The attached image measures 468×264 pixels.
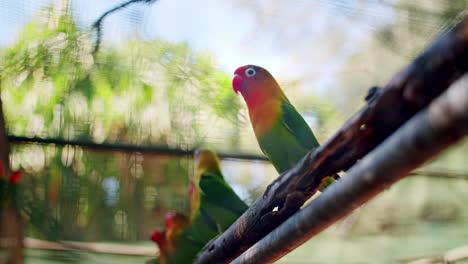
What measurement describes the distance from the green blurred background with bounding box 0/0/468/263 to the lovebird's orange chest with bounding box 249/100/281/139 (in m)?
0.37

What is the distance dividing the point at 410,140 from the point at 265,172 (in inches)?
57.2

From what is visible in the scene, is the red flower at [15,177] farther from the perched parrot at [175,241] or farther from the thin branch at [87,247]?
the perched parrot at [175,241]

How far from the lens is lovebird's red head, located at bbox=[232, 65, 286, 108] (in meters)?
1.48

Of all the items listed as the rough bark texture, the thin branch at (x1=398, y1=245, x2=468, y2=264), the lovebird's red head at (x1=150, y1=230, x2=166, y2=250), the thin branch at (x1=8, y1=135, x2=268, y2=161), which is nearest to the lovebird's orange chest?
the thin branch at (x1=8, y1=135, x2=268, y2=161)

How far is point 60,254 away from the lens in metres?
2.32

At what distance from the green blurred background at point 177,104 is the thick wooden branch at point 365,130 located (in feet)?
2.40

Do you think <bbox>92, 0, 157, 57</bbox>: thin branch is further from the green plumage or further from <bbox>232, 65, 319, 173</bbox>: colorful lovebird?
the green plumage

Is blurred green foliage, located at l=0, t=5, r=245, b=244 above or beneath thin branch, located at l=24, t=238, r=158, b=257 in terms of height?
above

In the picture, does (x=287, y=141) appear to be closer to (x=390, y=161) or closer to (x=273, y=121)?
(x=273, y=121)

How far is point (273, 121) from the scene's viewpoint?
144 cm

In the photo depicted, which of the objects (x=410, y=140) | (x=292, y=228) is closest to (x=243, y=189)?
(x=292, y=228)

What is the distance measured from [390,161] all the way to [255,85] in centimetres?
81

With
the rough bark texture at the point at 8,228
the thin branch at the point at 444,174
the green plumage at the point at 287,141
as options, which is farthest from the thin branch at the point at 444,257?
the rough bark texture at the point at 8,228

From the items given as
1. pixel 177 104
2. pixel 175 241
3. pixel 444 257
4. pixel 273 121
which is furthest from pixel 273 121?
pixel 444 257
